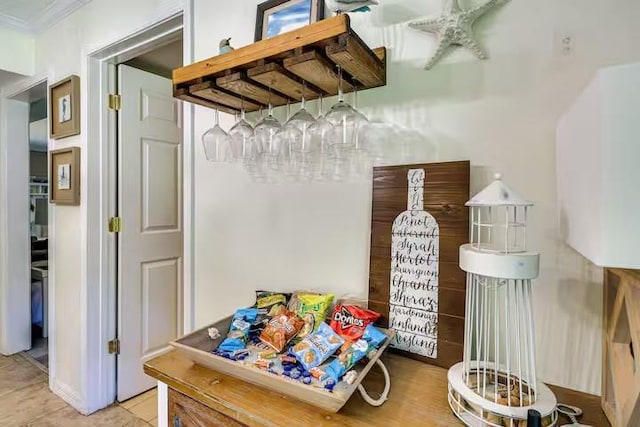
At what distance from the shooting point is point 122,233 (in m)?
2.02

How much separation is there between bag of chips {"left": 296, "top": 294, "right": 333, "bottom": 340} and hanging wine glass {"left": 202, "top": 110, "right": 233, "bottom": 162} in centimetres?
57

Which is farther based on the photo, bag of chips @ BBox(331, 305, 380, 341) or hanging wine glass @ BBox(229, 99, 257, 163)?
hanging wine glass @ BBox(229, 99, 257, 163)

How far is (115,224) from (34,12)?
147 cm

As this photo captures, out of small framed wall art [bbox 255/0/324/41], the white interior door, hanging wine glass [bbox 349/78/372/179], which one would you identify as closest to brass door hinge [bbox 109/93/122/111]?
the white interior door

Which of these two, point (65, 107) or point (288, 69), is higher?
point (65, 107)

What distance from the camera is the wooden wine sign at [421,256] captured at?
0.81 metres

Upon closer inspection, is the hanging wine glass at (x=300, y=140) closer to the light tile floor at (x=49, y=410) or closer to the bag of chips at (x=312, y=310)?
the bag of chips at (x=312, y=310)

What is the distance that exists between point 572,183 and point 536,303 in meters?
0.34

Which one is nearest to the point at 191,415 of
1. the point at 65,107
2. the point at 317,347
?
the point at 317,347

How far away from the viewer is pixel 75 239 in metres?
1.99

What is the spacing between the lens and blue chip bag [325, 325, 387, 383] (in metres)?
0.70

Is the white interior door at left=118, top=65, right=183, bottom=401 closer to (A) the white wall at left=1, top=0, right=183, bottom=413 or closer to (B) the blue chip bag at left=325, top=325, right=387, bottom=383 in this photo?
(A) the white wall at left=1, top=0, right=183, bottom=413

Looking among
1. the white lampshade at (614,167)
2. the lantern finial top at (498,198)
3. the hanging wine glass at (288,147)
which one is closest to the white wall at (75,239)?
the hanging wine glass at (288,147)

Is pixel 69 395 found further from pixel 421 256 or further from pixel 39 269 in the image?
pixel 421 256
